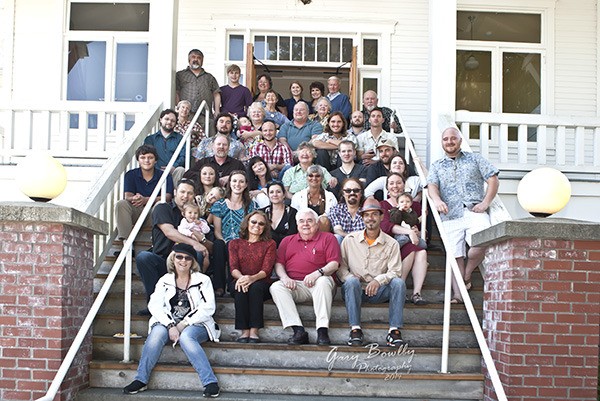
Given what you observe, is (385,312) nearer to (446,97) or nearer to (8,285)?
(8,285)

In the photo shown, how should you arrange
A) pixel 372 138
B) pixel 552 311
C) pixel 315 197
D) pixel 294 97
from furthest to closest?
pixel 294 97
pixel 372 138
pixel 315 197
pixel 552 311

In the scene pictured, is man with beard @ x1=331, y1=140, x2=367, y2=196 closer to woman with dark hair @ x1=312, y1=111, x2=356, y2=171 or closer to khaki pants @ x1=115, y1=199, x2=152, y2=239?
woman with dark hair @ x1=312, y1=111, x2=356, y2=171

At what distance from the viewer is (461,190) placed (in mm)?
6738

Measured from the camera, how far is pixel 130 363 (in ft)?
18.0

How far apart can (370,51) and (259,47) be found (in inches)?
61.5

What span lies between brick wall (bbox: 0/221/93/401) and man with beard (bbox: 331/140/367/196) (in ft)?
10.9

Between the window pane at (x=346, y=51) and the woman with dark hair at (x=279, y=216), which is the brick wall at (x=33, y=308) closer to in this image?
the woman with dark hair at (x=279, y=216)

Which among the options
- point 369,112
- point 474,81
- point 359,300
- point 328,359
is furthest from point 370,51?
point 328,359

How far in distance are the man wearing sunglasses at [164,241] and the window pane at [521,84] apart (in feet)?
19.4

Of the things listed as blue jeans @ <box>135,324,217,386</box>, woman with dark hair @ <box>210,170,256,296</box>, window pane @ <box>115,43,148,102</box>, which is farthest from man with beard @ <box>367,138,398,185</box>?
window pane @ <box>115,43,148,102</box>

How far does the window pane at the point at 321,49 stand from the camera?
1137cm

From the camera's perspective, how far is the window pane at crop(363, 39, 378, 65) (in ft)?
37.3

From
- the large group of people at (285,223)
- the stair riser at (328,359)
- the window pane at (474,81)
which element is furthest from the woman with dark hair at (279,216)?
the window pane at (474,81)

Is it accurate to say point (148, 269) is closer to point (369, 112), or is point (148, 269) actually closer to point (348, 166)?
point (348, 166)
